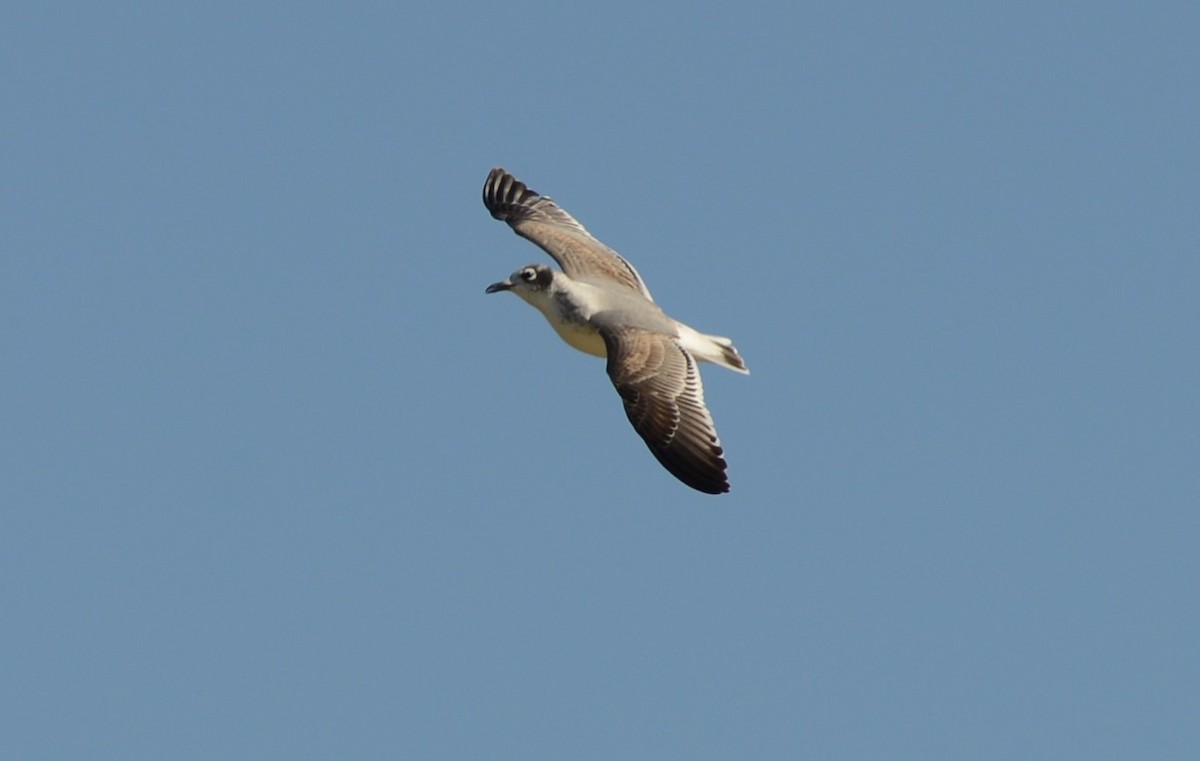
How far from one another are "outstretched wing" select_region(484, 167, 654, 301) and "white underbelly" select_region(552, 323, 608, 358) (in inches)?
58.6

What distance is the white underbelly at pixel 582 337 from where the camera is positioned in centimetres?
2522

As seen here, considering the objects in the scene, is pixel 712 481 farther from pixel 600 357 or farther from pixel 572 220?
pixel 572 220

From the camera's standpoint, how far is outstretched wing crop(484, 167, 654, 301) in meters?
27.5

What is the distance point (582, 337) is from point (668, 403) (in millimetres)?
2676

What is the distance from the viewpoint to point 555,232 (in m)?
29.2

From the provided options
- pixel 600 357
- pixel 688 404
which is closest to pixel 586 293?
pixel 600 357

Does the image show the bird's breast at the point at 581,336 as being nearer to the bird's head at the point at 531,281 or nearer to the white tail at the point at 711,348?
the bird's head at the point at 531,281

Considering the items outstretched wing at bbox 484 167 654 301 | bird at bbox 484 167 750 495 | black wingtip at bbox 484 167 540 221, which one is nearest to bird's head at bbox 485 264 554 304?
bird at bbox 484 167 750 495

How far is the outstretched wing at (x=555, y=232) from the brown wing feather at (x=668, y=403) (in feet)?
9.85

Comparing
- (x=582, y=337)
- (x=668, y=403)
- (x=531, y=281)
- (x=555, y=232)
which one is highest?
(x=555, y=232)

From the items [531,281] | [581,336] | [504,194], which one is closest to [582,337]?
[581,336]

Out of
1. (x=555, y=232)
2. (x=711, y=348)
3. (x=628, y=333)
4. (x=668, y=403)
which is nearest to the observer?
(x=668, y=403)

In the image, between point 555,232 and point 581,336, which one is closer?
point 581,336

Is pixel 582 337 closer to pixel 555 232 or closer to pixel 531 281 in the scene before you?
pixel 531 281
